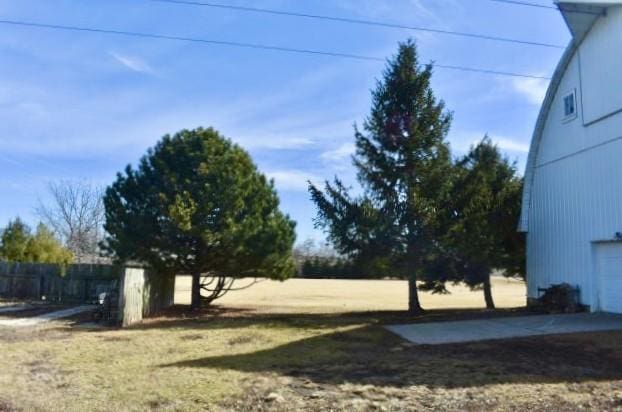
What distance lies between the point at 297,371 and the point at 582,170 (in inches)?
446

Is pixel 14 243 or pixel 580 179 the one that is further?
pixel 14 243

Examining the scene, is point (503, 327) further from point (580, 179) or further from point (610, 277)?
point (580, 179)

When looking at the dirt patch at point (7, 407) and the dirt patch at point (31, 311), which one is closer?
the dirt patch at point (7, 407)

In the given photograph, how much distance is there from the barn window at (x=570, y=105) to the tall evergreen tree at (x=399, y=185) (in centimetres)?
347

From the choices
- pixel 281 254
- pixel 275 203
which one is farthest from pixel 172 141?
pixel 281 254

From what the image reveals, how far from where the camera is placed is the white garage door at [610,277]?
13.8 m

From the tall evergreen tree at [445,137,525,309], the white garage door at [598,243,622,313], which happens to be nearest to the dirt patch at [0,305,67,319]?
the tall evergreen tree at [445,137,525,309]

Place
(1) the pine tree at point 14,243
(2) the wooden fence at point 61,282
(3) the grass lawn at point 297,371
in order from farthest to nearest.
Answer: (1) the pine tree at point 14,243
(2) the wooden fence at point 61,282
(3) the grass lawn at point 297,371

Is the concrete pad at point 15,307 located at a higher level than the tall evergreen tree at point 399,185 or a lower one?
lower

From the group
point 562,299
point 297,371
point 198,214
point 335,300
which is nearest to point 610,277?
point 562,299

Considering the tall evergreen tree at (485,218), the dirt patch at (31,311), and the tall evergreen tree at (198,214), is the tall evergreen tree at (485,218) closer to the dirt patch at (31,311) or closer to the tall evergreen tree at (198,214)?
the tall evergreen tree at (198,214)

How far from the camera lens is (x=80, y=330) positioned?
12.6 m

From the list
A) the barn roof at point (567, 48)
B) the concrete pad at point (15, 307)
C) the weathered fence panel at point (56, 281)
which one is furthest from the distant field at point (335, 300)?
the concrete pad at point (15, 307)

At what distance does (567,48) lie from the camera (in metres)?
15.9
